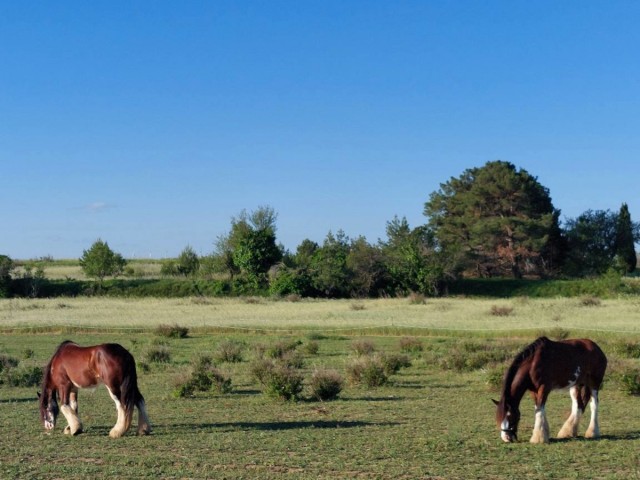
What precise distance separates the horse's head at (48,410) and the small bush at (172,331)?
25129 mm

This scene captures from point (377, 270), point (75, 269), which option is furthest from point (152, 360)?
point (75, 269)

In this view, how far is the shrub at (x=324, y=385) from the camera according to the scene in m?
18.0

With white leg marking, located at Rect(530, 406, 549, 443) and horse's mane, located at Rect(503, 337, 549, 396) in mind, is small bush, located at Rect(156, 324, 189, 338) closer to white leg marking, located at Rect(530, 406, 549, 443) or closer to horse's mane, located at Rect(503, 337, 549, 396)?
horse's mane, located at Rect(503, 337, 549, 396)

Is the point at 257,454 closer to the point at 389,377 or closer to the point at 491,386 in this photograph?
the point at 491,386

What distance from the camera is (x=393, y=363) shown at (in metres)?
23.5

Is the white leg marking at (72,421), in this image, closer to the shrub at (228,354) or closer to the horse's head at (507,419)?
the horse's head at (507,419)

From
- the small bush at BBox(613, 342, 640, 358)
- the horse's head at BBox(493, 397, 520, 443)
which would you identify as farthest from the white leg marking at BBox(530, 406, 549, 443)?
the small bush at BBox(613, 342, 640, 358)

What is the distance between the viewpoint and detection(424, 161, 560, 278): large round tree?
282 ft

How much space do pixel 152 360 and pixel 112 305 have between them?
3447 cm

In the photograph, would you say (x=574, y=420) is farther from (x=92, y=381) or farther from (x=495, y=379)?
(x=92, y=381)

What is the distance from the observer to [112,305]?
2368 inches

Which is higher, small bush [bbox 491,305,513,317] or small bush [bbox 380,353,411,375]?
small bush [bbox 491,305,513,317]

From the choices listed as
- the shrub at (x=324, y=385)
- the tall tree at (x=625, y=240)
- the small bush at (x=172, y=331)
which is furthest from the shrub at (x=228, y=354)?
the tall tree at (x=625, y=240)

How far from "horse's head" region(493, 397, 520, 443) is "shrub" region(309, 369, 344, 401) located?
6.53 metres
